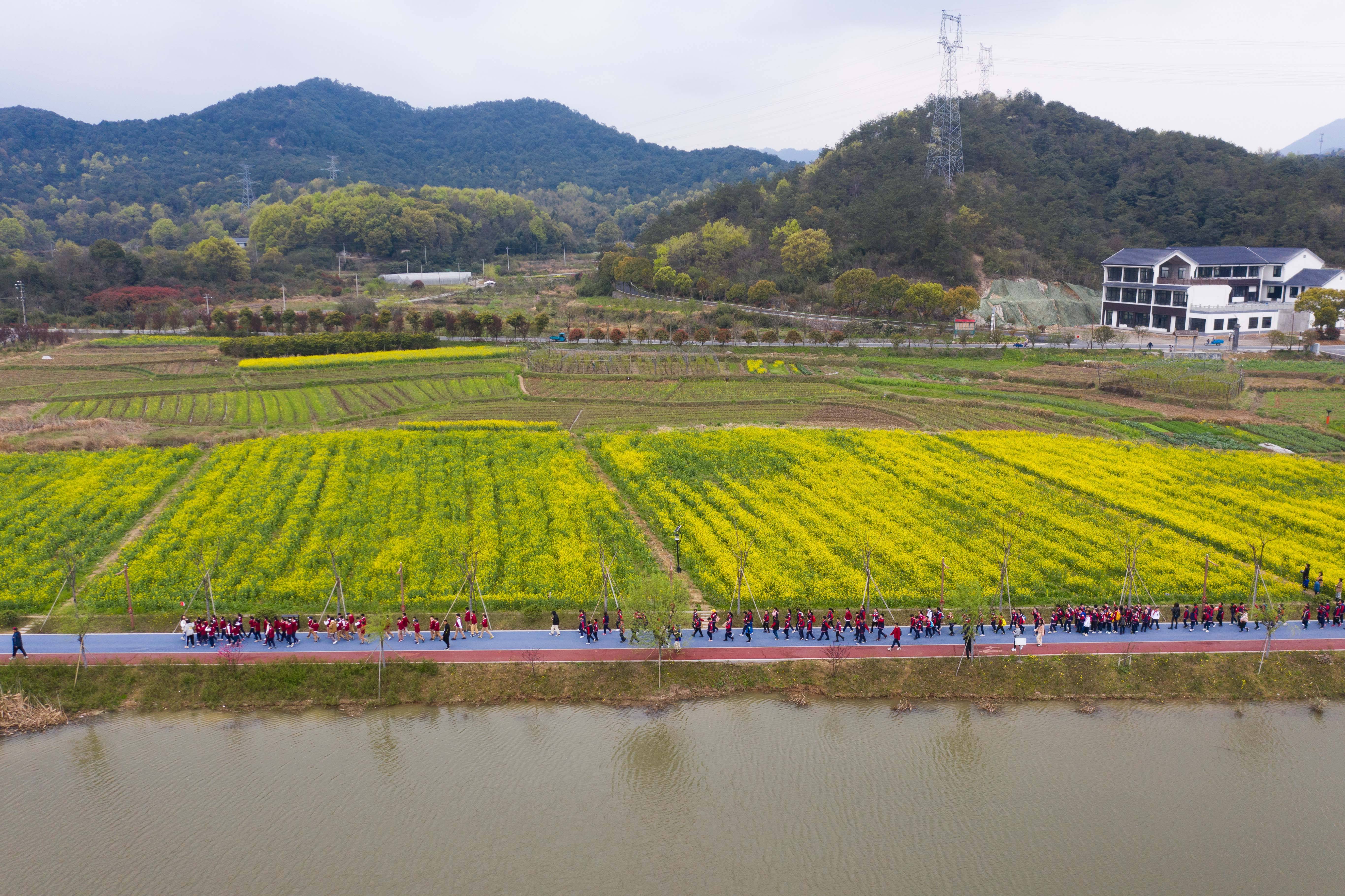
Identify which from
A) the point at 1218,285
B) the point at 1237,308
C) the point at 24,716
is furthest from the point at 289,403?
the point at 1237,308

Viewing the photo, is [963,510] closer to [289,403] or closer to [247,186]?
[289,403]

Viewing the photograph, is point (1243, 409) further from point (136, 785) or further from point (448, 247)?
point (448, 247)

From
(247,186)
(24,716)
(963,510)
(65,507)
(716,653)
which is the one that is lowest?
(24,716)

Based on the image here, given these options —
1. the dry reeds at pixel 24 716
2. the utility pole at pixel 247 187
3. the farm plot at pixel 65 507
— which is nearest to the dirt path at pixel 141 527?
the farm plot at pixel 65 507

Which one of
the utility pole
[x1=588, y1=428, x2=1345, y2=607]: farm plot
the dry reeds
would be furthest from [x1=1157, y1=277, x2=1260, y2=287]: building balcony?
the utility pole

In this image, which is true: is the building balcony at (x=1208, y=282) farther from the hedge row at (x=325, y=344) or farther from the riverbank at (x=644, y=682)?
the hedge row at (x=325, y=344)

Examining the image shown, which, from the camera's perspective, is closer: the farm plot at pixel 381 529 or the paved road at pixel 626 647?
the paved road at pixel 626 647
